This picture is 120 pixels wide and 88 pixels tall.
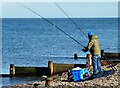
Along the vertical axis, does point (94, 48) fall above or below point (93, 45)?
below

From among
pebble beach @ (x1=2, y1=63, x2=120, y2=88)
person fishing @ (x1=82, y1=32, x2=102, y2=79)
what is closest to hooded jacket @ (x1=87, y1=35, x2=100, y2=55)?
person fishing @ (x1=82, y1=32, x2=102, y2=79)

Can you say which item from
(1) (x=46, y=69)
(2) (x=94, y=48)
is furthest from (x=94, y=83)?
(1) (x=46, y=69)

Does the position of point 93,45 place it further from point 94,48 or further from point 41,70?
point 41,70

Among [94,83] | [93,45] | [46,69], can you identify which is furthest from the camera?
[46,69]

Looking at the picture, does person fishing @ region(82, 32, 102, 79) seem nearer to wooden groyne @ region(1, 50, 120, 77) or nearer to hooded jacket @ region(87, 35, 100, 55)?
hooded jacket @ region(87, 35, 100, 55)

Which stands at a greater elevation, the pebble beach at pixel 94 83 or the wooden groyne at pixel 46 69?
the wooden groyne at pixel 46 69

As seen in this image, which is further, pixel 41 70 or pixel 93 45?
pixel 41 70

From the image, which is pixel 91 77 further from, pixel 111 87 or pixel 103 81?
pixel 111 87

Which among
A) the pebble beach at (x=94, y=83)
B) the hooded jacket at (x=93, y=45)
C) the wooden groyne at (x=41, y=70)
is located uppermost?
the hooded jacket at (x=93, y=45)

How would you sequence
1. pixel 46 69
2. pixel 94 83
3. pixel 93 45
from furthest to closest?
pixel 46 69 → pixel 93 45 → pixel 94 83

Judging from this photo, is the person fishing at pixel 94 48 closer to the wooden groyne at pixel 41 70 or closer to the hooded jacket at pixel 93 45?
the hooded jacket at pixel 93 45

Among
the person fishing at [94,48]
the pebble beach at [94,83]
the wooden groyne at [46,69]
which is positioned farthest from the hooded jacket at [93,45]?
the wooden groyne at [46,69]

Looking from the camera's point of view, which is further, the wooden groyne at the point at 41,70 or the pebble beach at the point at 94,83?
the wooden groyne at the point at 41,70

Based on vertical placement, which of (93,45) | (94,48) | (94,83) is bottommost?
(94,83)
